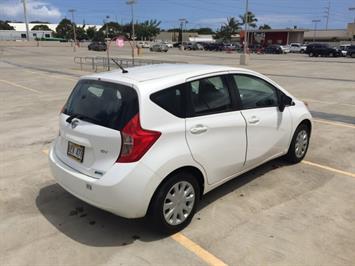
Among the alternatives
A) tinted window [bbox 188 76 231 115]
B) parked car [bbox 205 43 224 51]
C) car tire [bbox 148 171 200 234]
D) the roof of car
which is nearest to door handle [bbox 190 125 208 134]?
tinted window [bbox 188 76 231 115]

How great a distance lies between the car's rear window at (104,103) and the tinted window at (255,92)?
5.02 feet

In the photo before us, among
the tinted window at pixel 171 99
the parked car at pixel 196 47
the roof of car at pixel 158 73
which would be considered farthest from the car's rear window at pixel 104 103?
the parked car at pixel 196 47

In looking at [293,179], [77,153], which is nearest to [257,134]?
[293,179]

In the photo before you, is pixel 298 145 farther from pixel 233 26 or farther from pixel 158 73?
pixel 233 26

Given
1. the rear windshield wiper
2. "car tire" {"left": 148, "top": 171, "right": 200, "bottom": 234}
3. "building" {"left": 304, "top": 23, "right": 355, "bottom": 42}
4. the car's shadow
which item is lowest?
the car's shadow

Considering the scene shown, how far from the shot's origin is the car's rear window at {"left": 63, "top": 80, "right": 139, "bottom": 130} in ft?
11.6

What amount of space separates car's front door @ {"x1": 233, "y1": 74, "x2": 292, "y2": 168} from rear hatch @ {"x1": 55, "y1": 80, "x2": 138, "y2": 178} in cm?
154

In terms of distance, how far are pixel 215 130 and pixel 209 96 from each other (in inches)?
15.7

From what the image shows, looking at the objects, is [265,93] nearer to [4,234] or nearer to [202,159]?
[202,159]

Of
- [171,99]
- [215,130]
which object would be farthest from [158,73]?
[215,130]

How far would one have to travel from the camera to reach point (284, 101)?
204 inches

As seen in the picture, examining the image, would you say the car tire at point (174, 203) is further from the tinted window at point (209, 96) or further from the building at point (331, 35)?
the building at point (331, 35)

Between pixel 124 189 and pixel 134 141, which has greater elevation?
pixel 134 141

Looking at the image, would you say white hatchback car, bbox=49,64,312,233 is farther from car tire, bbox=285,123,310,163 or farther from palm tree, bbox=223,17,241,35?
palm tree, bbox=223,17,241,35
